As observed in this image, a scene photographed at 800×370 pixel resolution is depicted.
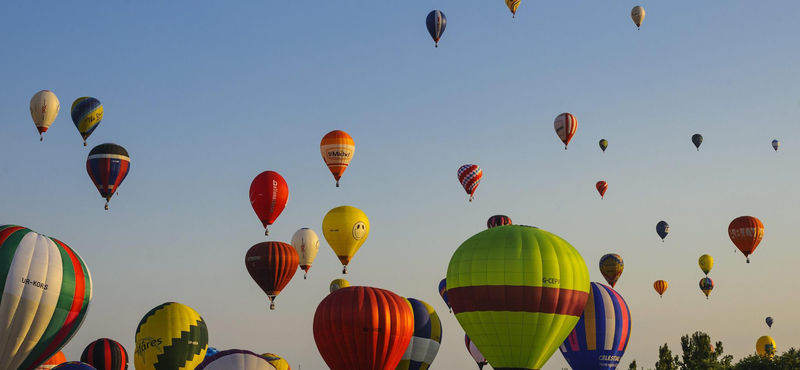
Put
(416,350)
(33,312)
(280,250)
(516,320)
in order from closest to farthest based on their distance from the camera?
(33,312) < (516,320) < (416,350) < (280,250)

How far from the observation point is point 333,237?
57312 mm

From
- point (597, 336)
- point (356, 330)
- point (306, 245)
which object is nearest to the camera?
point (356, 330)

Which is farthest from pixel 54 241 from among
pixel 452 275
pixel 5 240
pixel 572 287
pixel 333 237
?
pixel 333 237

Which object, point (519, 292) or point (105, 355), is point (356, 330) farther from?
point (105, 355)

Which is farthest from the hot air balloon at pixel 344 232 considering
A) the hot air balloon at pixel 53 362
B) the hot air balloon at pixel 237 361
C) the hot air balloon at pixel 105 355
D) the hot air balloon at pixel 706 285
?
the hot air balloon at pixel 706 285

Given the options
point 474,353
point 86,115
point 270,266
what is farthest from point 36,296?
point 474,353

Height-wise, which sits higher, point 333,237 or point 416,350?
point 333,237

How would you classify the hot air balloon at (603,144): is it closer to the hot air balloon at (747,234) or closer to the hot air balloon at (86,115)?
the hot air balloon at (747,234)

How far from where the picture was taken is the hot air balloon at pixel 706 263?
254 ft

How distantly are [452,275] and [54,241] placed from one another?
47.8 feet

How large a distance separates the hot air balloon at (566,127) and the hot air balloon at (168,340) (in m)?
24.1

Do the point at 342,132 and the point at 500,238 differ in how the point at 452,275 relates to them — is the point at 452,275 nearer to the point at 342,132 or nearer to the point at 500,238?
the point at 500,238

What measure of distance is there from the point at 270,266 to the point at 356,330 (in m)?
13.4

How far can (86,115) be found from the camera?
178 ft
